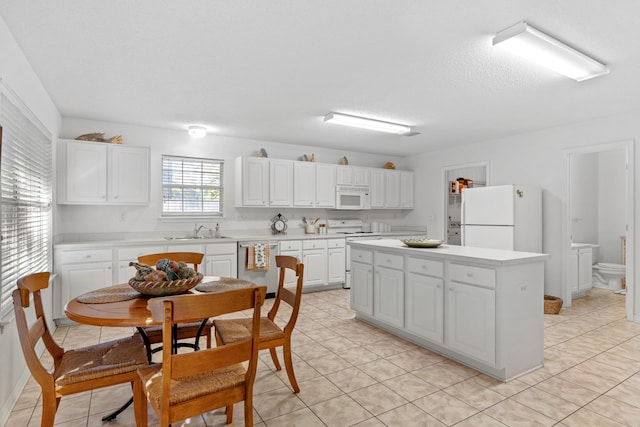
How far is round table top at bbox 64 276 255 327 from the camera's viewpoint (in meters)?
1.74

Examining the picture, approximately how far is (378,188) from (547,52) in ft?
14.4

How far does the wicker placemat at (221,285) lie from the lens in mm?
2409

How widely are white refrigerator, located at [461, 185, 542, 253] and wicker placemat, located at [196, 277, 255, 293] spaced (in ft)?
12.1

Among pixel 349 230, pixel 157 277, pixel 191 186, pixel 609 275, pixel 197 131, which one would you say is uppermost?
pixel 197 131

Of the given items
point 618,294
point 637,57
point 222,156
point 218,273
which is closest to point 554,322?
point 618,294

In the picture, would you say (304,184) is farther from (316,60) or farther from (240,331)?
(240,331)

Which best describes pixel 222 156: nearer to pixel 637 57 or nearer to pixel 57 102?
pixel 57 102

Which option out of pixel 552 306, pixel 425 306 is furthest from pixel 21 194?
pixel 552 306

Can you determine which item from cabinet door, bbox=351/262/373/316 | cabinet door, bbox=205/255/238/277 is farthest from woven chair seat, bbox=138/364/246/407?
cabinet door, bbox=205/255/238/277

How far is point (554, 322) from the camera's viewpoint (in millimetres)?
4148

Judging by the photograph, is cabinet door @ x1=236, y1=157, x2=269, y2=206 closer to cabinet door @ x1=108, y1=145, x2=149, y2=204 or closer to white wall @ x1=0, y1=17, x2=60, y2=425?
cabinet door @ x1=108, y1=145, x2=149, y2=204

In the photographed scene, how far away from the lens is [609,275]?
228 inches

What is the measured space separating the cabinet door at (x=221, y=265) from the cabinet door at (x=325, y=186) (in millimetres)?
1827

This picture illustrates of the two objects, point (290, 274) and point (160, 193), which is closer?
point (160, 193)
